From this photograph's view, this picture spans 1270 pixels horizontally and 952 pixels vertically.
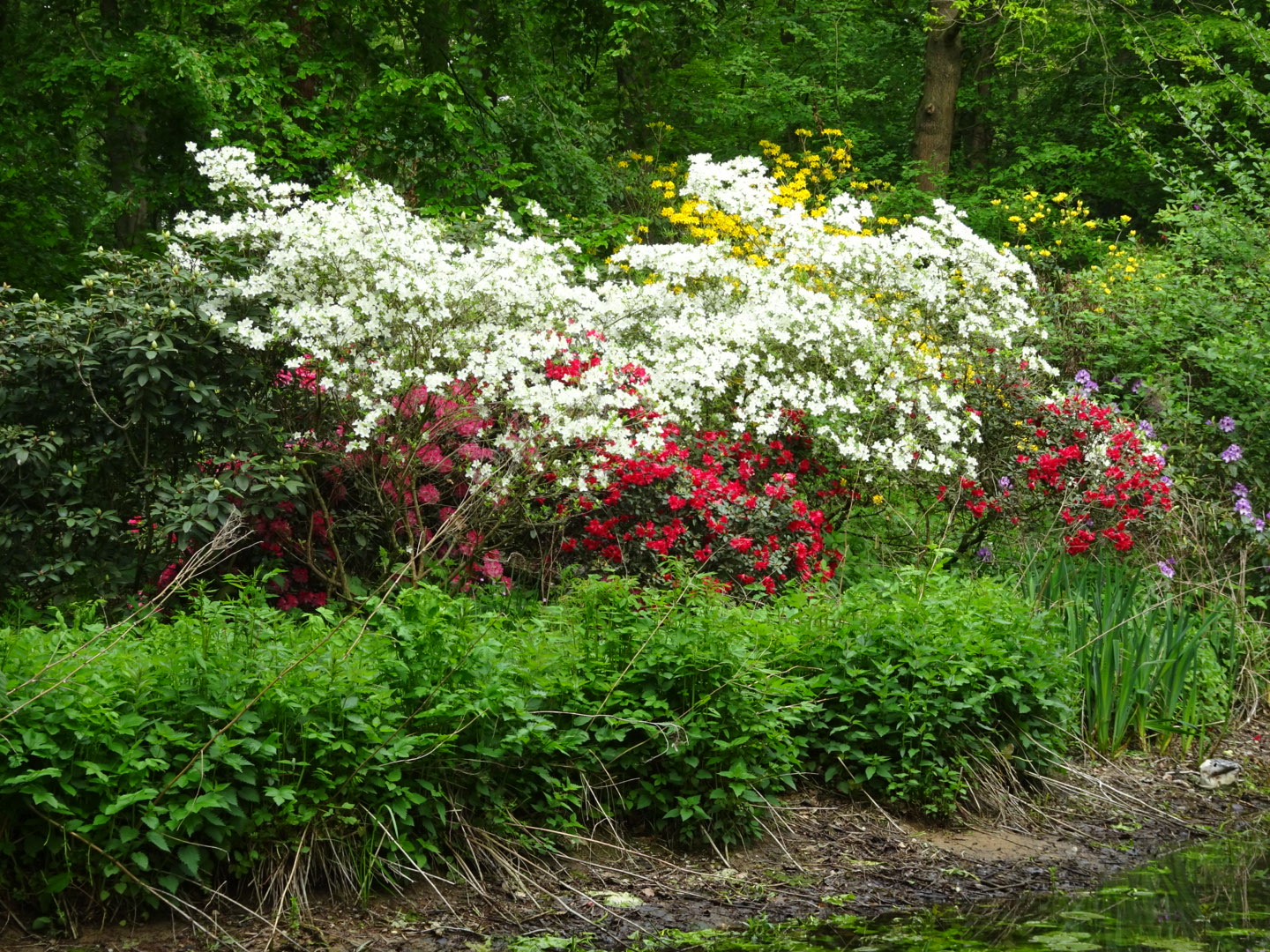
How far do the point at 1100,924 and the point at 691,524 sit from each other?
9.85 feet

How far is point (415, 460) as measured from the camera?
605 centimetres

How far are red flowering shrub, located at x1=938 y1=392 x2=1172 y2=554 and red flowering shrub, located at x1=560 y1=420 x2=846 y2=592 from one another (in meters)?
1.20

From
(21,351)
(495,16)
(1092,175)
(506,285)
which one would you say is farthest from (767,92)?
(21,351)

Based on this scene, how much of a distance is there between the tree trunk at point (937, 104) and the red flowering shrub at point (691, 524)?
1047 centimetres

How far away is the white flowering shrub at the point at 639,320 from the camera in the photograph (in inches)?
230

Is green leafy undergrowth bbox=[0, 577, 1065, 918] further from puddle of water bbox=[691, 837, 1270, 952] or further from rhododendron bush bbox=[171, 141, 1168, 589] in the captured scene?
rhododendron bush bbox=[171, 141, 1168, 589]

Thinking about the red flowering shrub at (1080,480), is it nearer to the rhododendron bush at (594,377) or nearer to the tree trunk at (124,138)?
the rhododendron bush at (594,377)

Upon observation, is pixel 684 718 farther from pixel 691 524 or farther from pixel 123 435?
pixel 123 435

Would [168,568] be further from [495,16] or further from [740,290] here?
[495,16]

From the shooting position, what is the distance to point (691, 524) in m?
6.53

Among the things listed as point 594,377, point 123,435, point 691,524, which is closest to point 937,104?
point 691,524

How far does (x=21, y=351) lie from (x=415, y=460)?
1.85 metres

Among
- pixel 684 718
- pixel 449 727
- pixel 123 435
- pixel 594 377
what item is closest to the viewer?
pixel 449 727

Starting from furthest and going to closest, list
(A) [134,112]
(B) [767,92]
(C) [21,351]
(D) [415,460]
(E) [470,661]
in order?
1. (B) [767,92]
2. (A) [134,112]
3. (D) [415,460]
4. (C) [21,351]
5. (E) [470,661]
